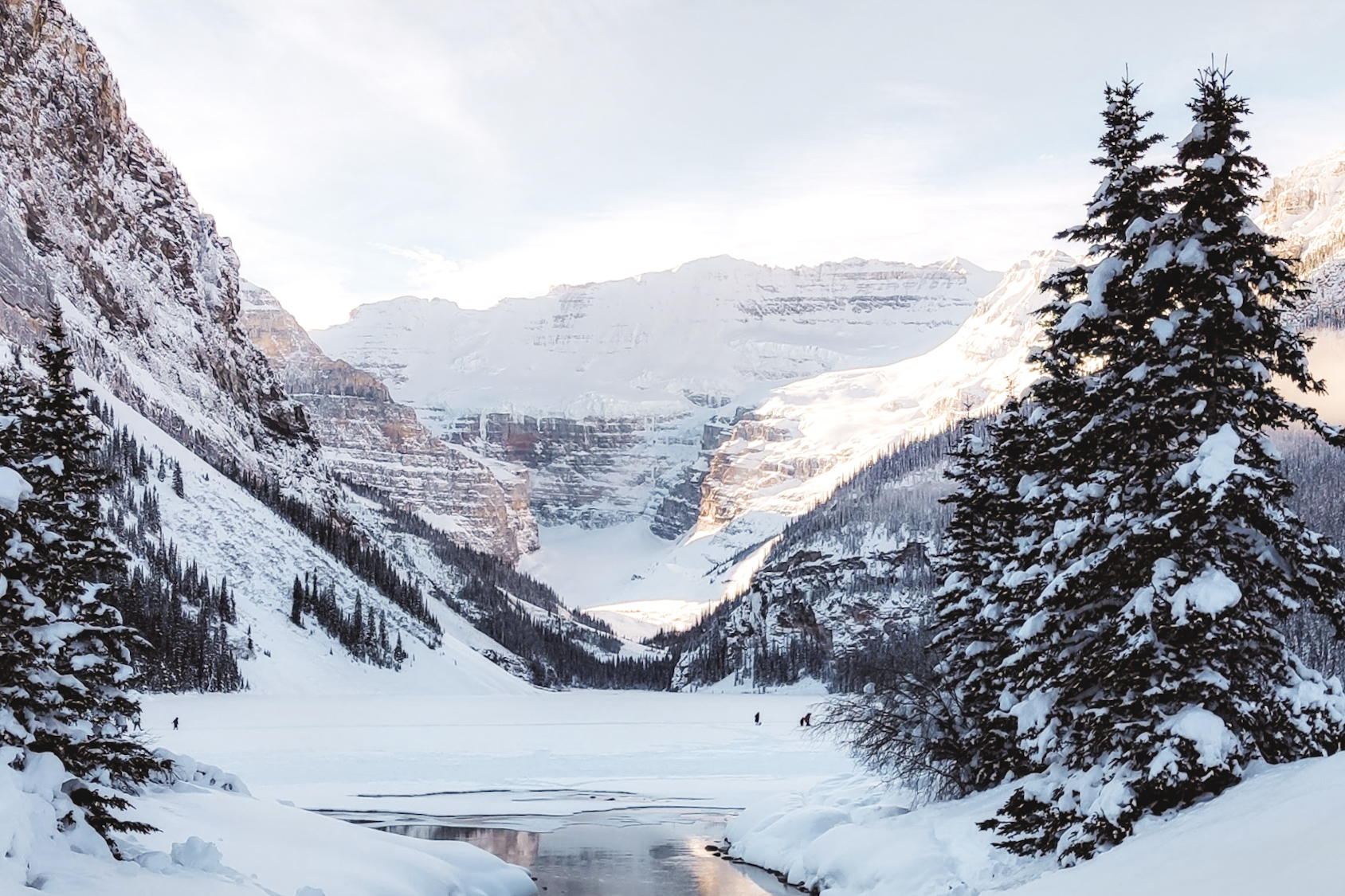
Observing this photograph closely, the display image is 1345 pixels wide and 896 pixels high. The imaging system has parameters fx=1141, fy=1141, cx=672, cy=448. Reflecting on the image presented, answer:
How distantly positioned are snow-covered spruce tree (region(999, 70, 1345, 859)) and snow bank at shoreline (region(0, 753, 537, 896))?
1340cm

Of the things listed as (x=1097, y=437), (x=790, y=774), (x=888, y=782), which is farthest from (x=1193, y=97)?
(x=790, y=774)

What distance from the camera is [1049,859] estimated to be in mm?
19875

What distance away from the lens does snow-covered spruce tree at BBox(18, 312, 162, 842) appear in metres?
16.4

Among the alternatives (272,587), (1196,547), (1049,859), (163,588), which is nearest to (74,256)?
(272,587)

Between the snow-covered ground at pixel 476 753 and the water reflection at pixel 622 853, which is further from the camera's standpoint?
the snow-covered ground at pixel 476 753

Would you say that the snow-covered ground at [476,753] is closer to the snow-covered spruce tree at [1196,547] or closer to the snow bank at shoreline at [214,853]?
the snow bank at shoreline at [214,853]

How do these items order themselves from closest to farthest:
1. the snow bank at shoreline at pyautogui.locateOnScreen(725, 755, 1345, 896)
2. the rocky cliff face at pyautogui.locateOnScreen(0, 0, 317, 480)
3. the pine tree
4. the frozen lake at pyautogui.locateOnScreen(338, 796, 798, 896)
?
the snow bank at shoreline at pyautogui.locateOnScreen(725, 755, 1345, 896)
the frozen lake at pyautogui.locateOnScreen(338, 796, 798, 896)
the pine tree
the rocky cliff face at pyautogui.locateOnScreen(0, 0, 317, 480)

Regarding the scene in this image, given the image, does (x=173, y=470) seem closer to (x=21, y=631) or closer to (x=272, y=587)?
(x=272, y=587)

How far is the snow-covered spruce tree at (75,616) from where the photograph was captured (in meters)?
16.4

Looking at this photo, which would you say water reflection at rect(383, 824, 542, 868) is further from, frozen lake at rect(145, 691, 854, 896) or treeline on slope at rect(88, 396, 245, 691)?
treeline on slope at rect(88, 396, 245, 691)

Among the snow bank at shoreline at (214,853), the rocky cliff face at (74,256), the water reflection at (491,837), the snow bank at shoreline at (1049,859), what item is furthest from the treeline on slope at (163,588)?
the snow bank at shoreline at (1049,859)

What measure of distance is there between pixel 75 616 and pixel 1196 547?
17123 millimetres

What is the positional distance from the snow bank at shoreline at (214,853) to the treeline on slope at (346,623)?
119 m

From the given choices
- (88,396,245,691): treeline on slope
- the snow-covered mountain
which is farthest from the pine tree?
(88,396,245,691): treeline on slope
